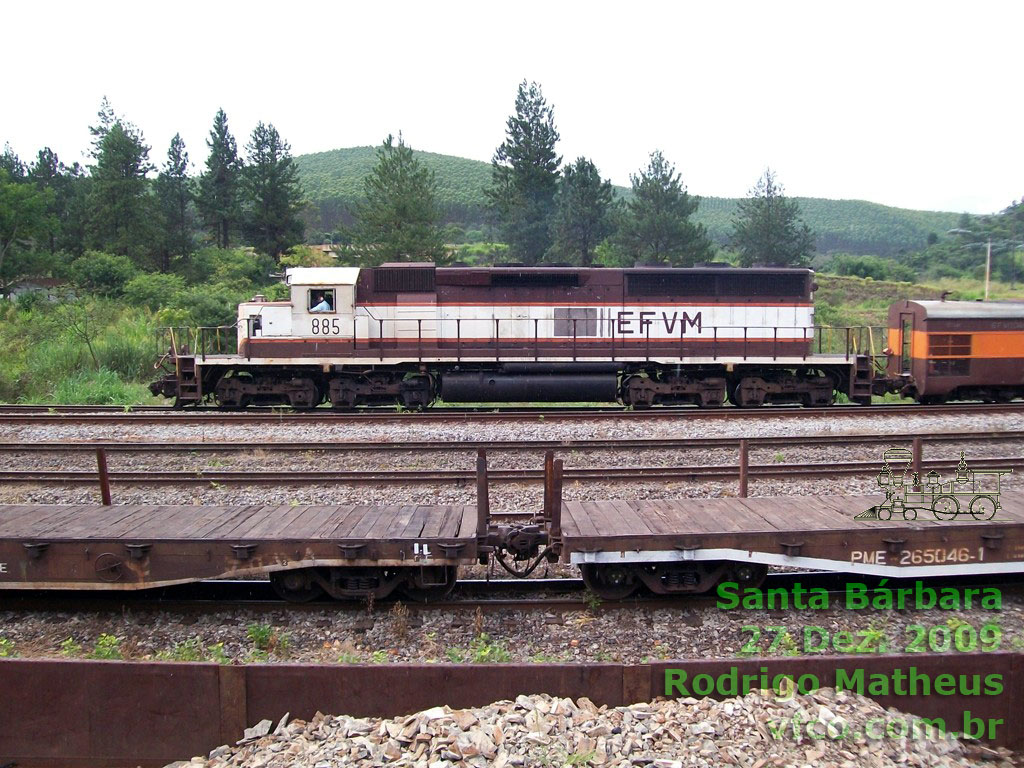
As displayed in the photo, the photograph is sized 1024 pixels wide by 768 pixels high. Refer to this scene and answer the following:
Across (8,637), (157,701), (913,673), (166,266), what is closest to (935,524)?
(913,673)

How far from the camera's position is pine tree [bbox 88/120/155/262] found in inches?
1583

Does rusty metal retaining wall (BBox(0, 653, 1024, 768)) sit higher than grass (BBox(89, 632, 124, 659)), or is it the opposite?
rusty metal retaining wall (BBox(0, 653, 1024, 768))

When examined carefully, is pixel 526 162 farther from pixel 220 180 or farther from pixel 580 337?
pixel 580 337

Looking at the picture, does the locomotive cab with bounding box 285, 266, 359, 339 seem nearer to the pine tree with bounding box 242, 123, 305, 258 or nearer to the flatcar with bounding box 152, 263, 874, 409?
the flatcar with bounding box 152, 263, 874, 409

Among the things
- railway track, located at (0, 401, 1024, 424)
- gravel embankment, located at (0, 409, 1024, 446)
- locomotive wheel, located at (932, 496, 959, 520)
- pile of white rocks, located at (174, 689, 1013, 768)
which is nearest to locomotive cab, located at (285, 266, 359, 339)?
railway track, located at (0, 401, 1024, 424)

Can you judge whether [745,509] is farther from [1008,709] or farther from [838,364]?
[838,364]

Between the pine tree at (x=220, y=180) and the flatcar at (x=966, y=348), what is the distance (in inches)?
1646

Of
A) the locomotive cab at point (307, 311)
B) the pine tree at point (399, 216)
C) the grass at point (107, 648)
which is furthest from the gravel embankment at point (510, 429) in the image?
the pine tree at point (399, 216)

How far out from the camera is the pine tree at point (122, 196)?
40.2m

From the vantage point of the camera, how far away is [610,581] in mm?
6309

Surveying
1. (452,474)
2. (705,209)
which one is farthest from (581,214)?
(705,209)

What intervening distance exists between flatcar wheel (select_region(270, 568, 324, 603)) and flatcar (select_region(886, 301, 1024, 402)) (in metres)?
15.1

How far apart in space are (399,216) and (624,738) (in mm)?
32690

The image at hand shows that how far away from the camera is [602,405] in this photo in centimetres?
1952
